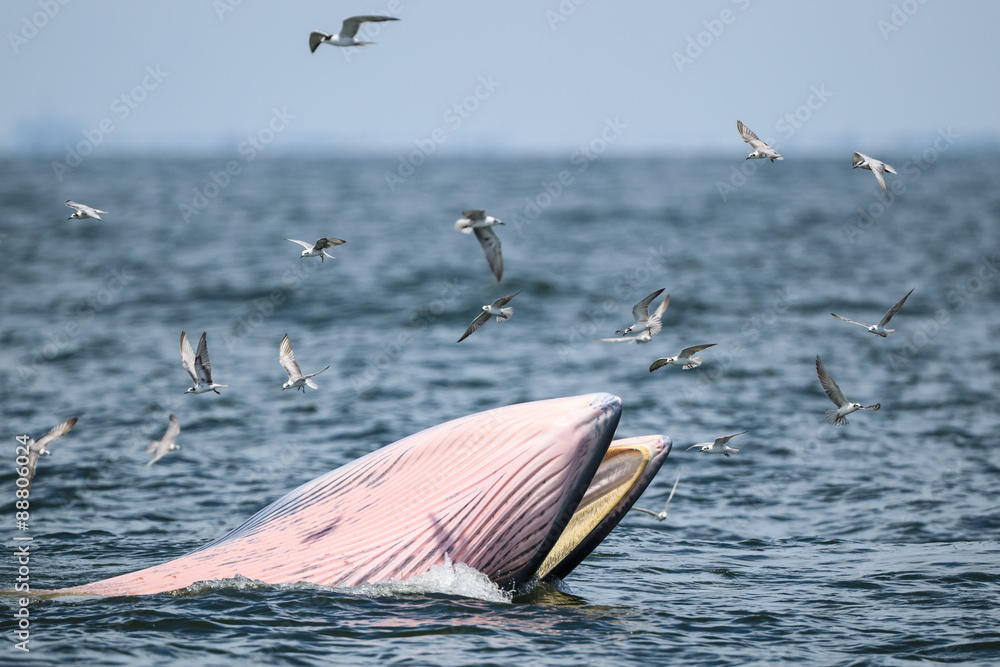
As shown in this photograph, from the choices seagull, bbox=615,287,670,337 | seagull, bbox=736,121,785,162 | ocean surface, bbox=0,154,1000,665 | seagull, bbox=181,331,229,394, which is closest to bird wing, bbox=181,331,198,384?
seagull, bbox=181,331,229,394

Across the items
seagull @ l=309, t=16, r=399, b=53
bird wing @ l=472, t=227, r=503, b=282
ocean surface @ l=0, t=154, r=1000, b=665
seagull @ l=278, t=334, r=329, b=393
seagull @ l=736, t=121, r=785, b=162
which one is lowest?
ocean surface @ l=0, t=154, r=1000, b=665

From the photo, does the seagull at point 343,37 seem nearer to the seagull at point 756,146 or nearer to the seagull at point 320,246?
the seagull at point 320,246

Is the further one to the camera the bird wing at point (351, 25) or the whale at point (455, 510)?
the bird wing at point (351, 25)

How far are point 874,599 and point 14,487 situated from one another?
11.5 m

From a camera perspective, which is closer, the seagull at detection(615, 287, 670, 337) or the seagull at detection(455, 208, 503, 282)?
the seagull at detection(455, 208, 503, 282)

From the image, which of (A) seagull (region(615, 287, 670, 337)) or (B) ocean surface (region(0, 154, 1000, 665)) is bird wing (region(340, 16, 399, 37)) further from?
(B) ocean surface (region(0, 154, 1000, 665))

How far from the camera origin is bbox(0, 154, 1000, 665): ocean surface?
30.9ft

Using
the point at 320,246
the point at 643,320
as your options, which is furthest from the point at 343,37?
the point at 643,320

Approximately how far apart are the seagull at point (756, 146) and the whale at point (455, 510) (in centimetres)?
355

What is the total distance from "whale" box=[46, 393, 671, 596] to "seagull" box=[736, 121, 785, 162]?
3.55 meters

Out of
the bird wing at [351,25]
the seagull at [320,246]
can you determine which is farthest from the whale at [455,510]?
the bird wing at [351,25]

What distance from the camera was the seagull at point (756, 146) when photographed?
11.4m

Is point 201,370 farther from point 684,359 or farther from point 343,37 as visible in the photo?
point 684,359

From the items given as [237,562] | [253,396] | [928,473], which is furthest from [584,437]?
[253,396]
